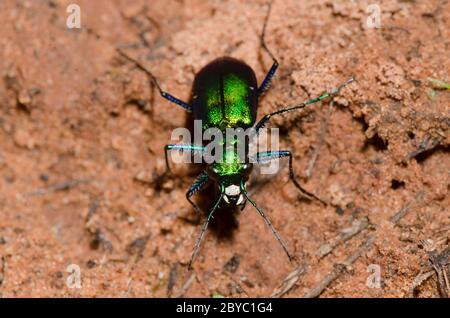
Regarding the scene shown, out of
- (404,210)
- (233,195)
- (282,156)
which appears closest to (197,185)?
(233,195)

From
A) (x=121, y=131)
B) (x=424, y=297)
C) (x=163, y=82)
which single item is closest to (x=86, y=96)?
(x=121, y=131)

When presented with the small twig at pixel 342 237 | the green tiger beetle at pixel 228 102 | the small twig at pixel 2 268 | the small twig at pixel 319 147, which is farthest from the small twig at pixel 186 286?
the small twig at pixel 2 268

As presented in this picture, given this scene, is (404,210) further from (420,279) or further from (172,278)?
(172,278)

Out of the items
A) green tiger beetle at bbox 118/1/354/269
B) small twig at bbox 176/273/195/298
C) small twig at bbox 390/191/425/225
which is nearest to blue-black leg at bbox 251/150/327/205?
green tiger beetle at bbox 118/1/354/269

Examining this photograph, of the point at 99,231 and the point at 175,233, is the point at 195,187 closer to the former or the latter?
the point at 175,233

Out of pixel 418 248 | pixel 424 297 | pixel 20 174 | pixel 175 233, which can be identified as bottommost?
pixel 424 297

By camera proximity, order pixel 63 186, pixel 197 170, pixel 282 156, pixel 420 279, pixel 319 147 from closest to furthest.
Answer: pixel 420 279
pixel 282 156
pixel 319 147
pixel 197 170
pixel 63 186

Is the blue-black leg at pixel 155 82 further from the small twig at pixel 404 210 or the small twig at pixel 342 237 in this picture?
the small twig at pixel 404 210
